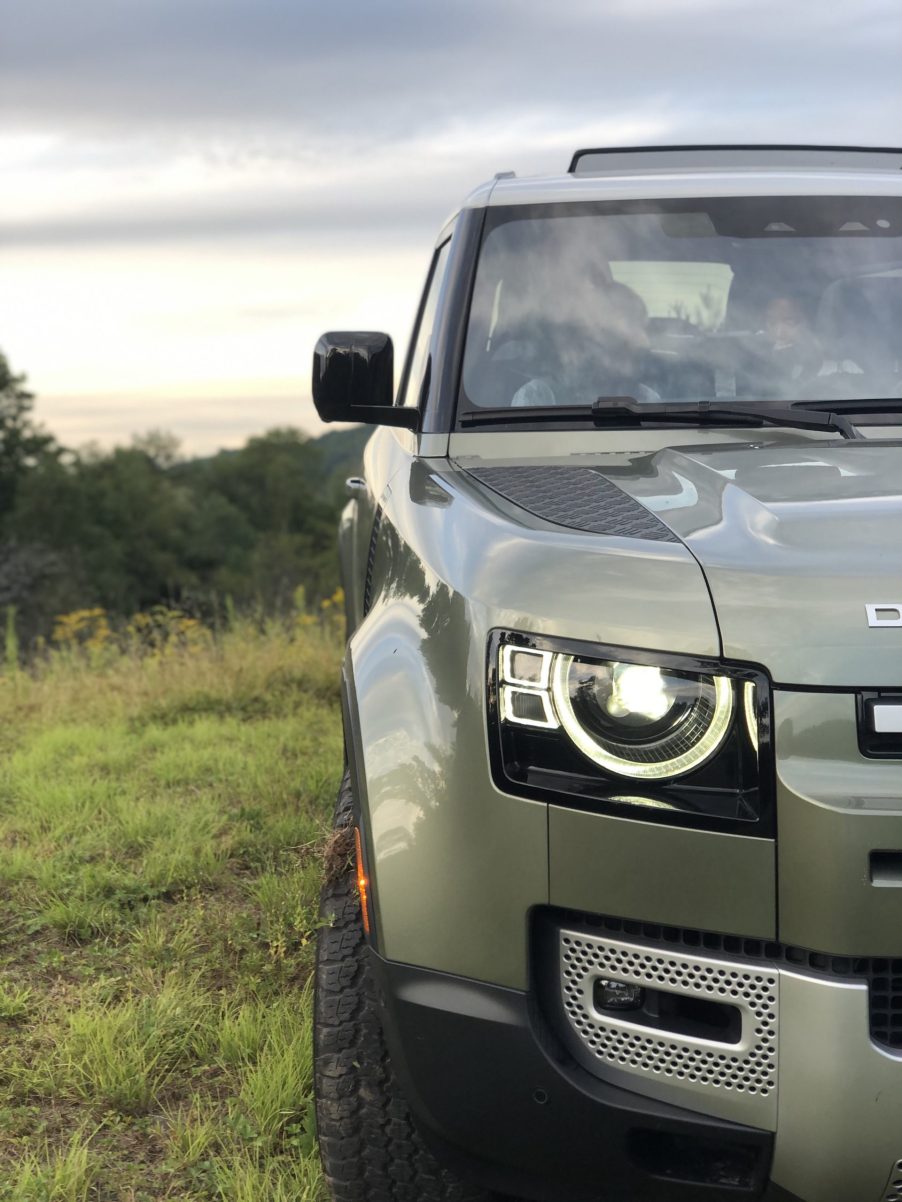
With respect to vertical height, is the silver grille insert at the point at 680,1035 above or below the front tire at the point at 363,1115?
above

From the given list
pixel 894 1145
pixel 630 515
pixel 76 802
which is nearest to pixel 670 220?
pixel 630 515

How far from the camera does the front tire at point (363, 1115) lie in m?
1.89

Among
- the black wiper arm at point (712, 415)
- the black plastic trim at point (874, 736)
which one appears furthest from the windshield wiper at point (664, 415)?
the black plastic trim at point (874, 736)

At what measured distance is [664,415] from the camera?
2.67 m

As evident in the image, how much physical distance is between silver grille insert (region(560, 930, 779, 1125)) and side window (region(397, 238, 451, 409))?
1679 millimetres

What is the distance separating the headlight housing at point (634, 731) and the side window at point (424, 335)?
145cm

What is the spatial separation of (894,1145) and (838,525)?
0.82 meters

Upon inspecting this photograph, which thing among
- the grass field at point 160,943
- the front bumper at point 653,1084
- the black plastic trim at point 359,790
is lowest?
the grass field at point 160,943

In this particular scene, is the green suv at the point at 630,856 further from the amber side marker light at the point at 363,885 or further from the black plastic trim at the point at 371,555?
the black plastic trim at the point at 371,555

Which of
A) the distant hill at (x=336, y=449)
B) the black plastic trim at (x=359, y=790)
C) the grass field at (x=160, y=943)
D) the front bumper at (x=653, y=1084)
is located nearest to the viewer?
the front bumper at (x=653, y=1084)

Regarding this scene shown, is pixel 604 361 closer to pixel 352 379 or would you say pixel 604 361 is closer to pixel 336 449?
pixel 352 379

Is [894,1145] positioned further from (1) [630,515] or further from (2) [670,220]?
(2) [670,220]

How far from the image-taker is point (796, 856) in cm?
152

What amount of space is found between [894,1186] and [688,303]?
2066 mm
